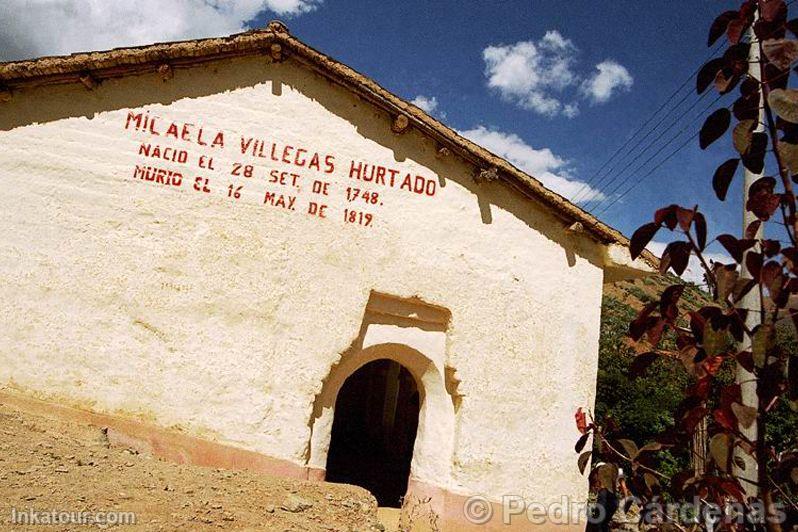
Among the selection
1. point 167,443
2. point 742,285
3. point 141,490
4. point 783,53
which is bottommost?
point 141,490

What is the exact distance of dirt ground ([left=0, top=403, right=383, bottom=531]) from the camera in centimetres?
417

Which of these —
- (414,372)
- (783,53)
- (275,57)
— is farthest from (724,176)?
(275,57)

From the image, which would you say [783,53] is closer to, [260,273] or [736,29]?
[736,29]

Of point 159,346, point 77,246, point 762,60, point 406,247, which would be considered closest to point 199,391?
point 159,346

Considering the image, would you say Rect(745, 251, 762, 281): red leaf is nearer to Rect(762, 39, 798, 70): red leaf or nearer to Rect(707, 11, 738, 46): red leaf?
Rect(762, 39, 798, 70): red leaf

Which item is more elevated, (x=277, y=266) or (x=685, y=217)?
(x=277, y=266)

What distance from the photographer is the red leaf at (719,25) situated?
169cm

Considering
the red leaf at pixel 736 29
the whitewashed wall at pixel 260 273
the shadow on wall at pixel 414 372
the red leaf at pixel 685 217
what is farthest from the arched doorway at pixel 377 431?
the red leaf at pixel 736 29

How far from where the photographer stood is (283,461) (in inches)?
239

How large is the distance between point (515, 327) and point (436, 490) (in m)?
2.38

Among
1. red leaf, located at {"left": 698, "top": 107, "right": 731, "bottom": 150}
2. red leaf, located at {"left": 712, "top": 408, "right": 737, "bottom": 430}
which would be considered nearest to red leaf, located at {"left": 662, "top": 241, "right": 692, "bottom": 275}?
red leaf, located at {"left": 698, "top": 107, "right": 731, "bottom": 150}

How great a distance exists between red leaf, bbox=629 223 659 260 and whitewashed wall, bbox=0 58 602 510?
5.13 meters

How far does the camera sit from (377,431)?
13492mm

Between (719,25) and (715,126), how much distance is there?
36 cm
